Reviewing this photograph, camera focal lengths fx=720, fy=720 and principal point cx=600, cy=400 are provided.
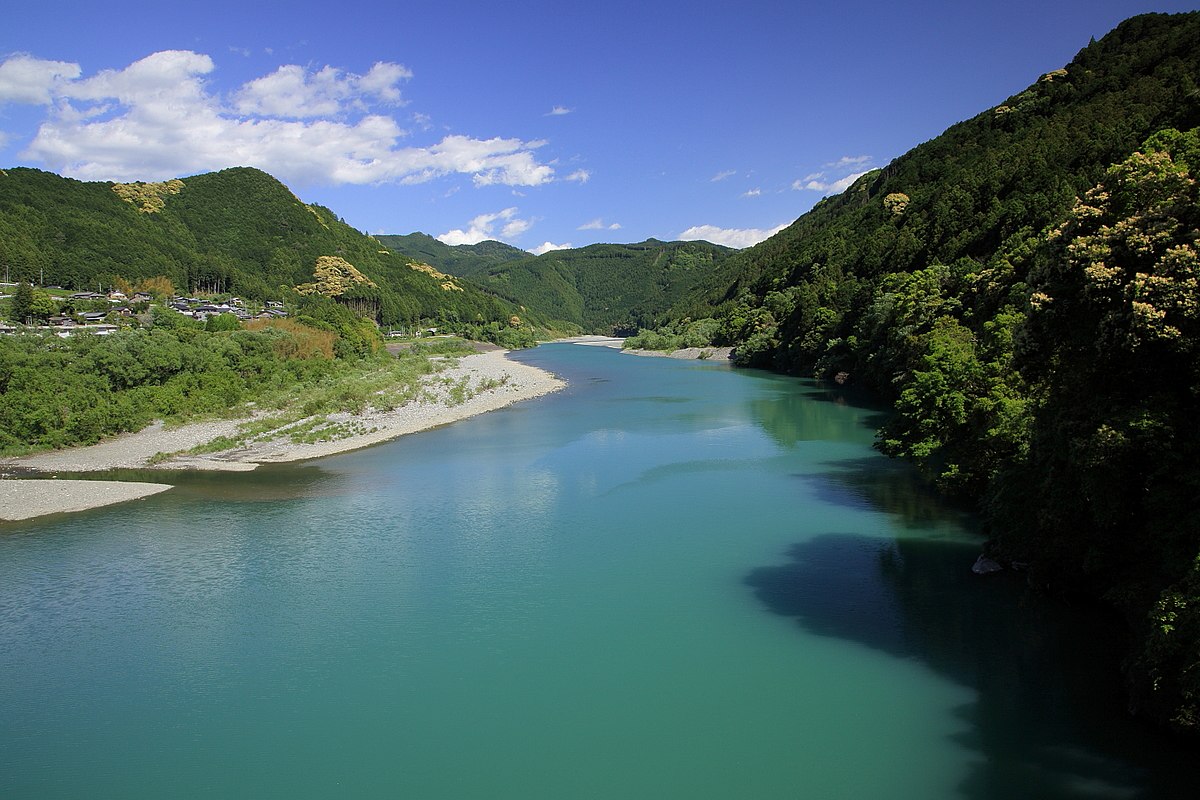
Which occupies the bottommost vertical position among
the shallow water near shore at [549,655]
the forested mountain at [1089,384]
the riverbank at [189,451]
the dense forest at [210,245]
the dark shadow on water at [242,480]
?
the shallow water near shore at [549,655]

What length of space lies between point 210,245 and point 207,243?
0.64 metres

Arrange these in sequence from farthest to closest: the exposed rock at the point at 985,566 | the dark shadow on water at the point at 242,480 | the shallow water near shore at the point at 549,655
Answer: the dark shadow on water at the point at 242,480
the exposed rock at the point at 985,566
the shallow water near shore at the point at 549,655

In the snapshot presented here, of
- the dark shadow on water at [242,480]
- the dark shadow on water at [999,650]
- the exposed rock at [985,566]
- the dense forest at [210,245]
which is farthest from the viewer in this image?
the dense forest at [210,245]

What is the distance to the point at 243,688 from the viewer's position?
40.8 feet

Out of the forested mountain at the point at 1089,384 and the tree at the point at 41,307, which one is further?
the tree at the point at 41,307

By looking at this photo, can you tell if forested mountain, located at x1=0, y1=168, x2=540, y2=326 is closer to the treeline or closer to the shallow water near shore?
the treeline

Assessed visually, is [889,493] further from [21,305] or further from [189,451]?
[21,305]

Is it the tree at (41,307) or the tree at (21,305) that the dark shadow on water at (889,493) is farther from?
the tree at (41,307)

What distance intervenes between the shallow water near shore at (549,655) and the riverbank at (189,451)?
2.42 meters

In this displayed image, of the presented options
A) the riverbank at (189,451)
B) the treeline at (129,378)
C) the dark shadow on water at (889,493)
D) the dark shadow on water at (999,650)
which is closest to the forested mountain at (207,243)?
the treeline at (129,378)

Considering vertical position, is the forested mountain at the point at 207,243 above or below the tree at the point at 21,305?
above

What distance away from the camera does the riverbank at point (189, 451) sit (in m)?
24.3

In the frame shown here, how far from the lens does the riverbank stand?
2427 cm

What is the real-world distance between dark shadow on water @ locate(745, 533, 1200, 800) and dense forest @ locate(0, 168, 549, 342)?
85.2 m
